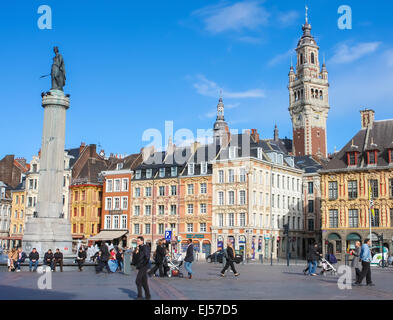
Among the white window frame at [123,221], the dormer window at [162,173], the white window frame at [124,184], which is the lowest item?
the white window frame at [123,221]

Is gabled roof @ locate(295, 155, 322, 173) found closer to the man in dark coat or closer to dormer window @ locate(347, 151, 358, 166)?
dormer window @ locate(347, 151, 358, 166)

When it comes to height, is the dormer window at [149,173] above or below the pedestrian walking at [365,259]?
above

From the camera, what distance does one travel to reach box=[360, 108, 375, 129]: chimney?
59.2 metres

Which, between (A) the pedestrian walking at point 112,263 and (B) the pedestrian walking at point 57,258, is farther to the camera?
(A) the pedestrian walking at point 112,263

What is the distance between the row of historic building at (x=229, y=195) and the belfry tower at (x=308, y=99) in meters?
31.2

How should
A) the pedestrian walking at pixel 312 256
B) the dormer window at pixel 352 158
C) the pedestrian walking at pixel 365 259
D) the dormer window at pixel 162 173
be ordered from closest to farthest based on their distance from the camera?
1. the pedestrian walking at pixel 365 259
2. the pedestrian walking at pixel 312 256
3. the dormer window at pixel 352 158
4. the dormer window at pixel 162 173

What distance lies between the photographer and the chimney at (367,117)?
2331 inches

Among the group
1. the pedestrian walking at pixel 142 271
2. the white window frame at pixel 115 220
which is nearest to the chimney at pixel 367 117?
the white window frame at pixel 115 220

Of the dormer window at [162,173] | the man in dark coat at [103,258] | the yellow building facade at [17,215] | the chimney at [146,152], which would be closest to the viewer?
the man in dark coat at [103,258]

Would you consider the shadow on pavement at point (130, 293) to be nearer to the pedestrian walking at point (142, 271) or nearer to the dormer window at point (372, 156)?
the pedestrian walking at point (142, 271)

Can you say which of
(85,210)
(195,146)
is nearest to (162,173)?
(195,146)

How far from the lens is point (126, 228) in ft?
231
